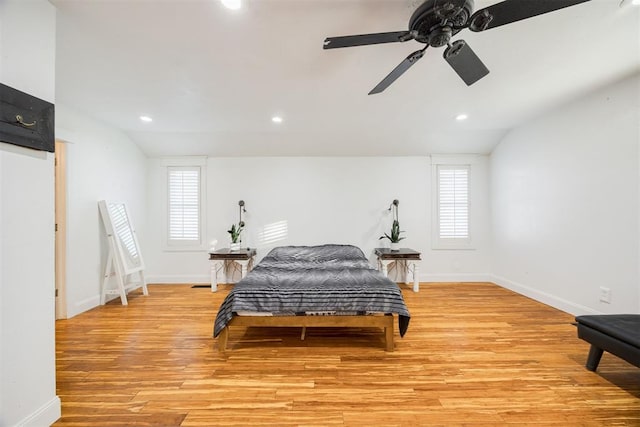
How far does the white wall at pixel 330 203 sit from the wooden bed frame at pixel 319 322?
2505 mm

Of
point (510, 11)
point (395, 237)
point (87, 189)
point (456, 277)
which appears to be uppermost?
point (510, 11)

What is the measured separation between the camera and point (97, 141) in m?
3.73

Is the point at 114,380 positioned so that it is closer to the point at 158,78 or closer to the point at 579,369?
the point at 158,78

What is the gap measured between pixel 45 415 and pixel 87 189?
2970 millimetres

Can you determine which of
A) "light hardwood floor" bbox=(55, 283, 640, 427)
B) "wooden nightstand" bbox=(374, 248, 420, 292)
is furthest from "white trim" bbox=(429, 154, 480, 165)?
"light hardwood floor" bbox=(55, 283, 640, 427)

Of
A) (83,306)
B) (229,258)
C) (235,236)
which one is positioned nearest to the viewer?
(83,306)

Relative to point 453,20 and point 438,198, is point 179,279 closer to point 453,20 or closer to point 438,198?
point 438,198

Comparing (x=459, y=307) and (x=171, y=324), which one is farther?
(x=459, y=307)

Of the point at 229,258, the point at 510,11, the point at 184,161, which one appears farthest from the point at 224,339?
the point at 184,161

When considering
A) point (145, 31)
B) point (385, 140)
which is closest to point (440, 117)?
point (385, 140)

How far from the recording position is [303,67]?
2537 mm

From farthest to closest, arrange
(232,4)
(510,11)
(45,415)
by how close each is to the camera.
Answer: (232,4)
(45,415)
(510,11)

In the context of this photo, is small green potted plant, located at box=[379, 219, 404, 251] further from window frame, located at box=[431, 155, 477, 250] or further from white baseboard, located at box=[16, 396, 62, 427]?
white baseboard, located at box=[16, 396, 62, 427]

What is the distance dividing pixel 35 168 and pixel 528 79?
4259 mm
